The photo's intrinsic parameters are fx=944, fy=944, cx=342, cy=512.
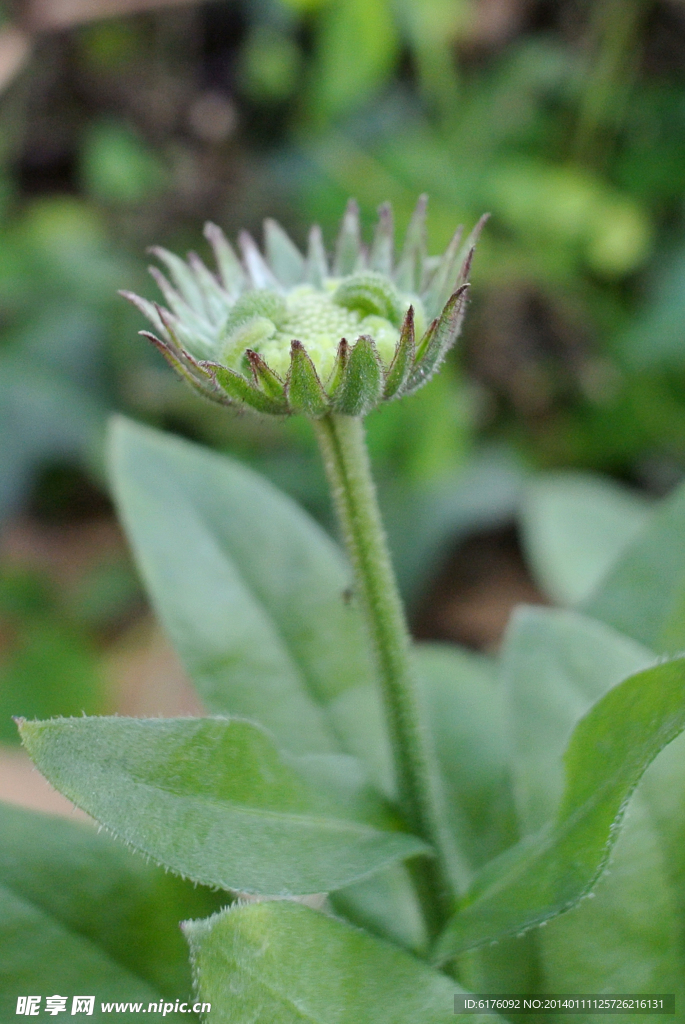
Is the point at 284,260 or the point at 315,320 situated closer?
the point at 315,320

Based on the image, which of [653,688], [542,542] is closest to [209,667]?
[653,688]

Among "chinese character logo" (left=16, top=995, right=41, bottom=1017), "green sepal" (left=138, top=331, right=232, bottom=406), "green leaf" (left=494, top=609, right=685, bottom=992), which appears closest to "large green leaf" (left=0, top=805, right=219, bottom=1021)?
"chinese character logo" (left=16, top=995, right=41, bottom=1017)

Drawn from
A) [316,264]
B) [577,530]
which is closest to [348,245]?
[316,264]

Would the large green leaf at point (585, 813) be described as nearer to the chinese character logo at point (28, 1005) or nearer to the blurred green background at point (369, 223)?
the chinese character logo at point (28, 1005)

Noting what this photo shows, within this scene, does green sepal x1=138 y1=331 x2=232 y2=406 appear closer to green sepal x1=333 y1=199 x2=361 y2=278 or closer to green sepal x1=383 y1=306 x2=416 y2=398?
green sepal x1=383 y1=306 x2=416 y2=398

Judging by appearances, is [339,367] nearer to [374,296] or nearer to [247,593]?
[374,296]

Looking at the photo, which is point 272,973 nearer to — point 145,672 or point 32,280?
point 145,672
